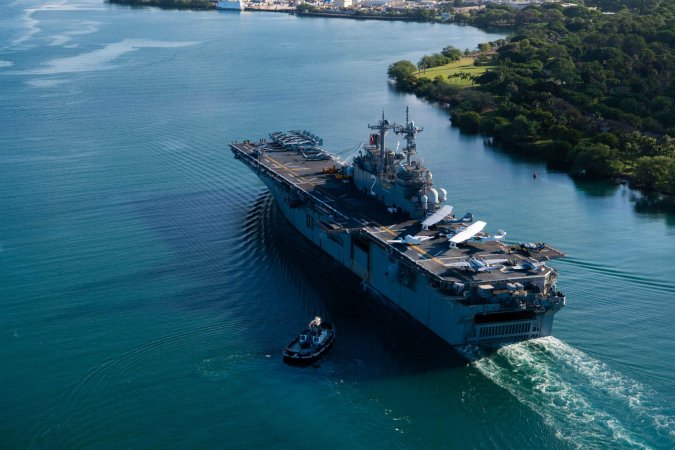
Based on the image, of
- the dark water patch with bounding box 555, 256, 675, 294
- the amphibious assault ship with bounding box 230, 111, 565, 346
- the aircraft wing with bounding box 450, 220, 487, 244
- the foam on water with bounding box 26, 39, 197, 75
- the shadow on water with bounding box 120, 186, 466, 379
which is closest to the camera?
the amphibious assault ship with bounding box 230, 111, 565, 346

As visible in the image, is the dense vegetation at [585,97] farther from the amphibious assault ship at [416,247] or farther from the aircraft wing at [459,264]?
the aircraft wing at [459,264]

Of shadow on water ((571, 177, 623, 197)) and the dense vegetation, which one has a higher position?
the dense vegetation

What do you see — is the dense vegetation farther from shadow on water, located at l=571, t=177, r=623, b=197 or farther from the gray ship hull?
the gray ship hull

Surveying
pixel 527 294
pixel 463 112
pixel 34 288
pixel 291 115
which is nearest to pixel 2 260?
pixel 34 288

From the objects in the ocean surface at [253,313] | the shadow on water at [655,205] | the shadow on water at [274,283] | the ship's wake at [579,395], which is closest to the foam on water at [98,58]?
the ocean surface at [253,313]

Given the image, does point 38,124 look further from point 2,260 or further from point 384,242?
point 384,242

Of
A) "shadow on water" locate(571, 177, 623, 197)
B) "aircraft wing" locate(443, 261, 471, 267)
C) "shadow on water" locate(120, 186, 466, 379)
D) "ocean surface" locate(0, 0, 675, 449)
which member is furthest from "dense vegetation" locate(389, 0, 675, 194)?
"aircraft wing" locate(443, 261, 471, 267)

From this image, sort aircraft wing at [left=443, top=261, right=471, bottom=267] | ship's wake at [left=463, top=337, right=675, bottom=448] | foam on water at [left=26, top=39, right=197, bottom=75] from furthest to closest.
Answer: foam on water at [left=26, top=39, right=197, bottom=75]
aircraft wing at [left=443, top=261, right=471, bottom=267]
ship's wake at [left=463, top=337, right=675, bottom=448]

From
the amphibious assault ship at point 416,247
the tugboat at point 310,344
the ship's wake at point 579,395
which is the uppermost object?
the amphibious assault ship at point 416,247
